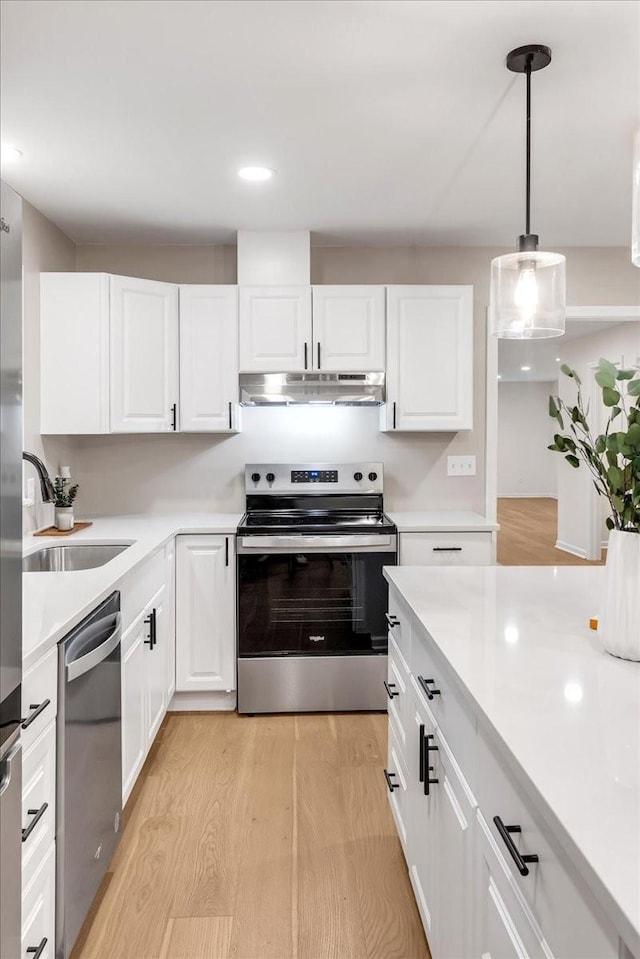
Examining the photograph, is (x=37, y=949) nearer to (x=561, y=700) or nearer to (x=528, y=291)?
(x=561, y=700)

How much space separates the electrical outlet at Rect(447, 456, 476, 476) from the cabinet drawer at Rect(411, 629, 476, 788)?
219 cm

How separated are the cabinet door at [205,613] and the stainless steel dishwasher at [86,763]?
114 centimetres

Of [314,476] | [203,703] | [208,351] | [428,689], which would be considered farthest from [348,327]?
[428,689]

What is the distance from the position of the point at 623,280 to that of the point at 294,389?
2.04 metres

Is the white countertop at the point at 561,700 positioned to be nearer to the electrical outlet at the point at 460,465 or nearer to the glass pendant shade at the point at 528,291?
the glass pendant shade at the point at 528,291

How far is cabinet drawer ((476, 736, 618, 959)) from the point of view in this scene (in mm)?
719

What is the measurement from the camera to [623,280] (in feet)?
12.5

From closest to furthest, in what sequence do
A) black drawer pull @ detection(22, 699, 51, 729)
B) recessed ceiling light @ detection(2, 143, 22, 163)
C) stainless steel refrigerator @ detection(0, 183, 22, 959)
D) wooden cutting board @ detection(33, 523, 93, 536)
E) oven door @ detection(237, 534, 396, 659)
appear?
stainless steel refrigerator @ detection(0, 183, 22, 959) → black drawer pull @ detection(22, 699, 51, 729) → recessed ceiling light @ detection(2, 143, 22, 163) → wooden cutting board @ detection(33, 523, 93, 536) → oven door @ detection(237, 534, 396, 659)

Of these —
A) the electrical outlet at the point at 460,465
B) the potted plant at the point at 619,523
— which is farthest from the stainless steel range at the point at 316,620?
the potted plant at the point at 619,523

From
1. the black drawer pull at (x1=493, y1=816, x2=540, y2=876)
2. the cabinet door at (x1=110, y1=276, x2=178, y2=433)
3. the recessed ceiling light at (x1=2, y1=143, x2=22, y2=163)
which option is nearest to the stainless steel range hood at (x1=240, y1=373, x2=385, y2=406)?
the cabinet door at (x1=110, y1=276, x2=178, y2=433)

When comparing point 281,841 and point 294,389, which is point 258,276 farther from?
point 281,841

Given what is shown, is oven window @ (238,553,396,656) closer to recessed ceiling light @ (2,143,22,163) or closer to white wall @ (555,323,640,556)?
recessed ceiling light @ (2,143,22,163)

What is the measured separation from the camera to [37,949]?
4.61 feet

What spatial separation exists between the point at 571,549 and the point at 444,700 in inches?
245
